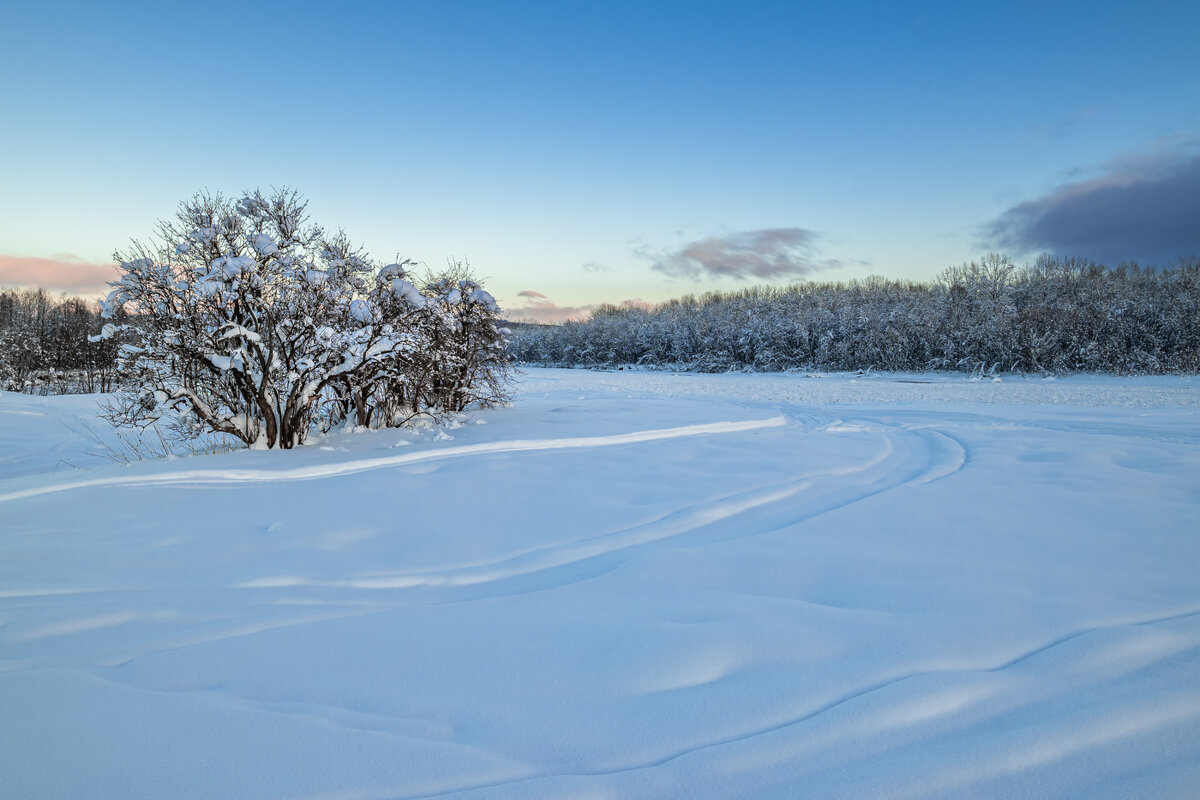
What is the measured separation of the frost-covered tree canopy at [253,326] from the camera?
7.64m

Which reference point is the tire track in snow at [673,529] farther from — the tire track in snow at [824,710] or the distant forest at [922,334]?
the distant forest at [922,334]

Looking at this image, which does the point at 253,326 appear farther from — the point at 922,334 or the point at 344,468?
the point at 922,334

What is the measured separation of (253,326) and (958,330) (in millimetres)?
39462

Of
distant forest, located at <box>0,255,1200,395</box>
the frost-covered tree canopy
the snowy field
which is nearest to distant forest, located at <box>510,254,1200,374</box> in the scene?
distant forest, located at <box>0,255,1200,395</box>

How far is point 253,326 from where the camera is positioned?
8266mm

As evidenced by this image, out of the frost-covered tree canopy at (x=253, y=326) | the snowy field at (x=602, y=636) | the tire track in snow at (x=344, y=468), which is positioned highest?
the frost-covered tree canopy at (x=253, y=326)

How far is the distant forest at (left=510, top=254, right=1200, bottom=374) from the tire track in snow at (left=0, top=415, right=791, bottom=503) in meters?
22.3

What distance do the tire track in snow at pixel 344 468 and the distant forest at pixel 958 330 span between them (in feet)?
73.3

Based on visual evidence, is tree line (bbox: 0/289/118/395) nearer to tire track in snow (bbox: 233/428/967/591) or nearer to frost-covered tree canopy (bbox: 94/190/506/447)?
frost-covered tree canopy (bbox: 94/190/506/447)

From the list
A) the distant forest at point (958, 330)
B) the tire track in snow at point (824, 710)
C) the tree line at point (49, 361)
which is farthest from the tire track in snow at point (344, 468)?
the tree line at point (49, 361)

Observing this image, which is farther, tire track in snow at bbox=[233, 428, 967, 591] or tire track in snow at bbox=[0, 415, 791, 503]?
tire track in snow at bbox=[0, 415, 791, 503]

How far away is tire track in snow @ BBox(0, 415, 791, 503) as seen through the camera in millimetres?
6367

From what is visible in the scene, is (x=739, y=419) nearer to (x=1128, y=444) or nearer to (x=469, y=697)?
(x=1128, y=444)

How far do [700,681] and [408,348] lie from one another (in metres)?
7.82
